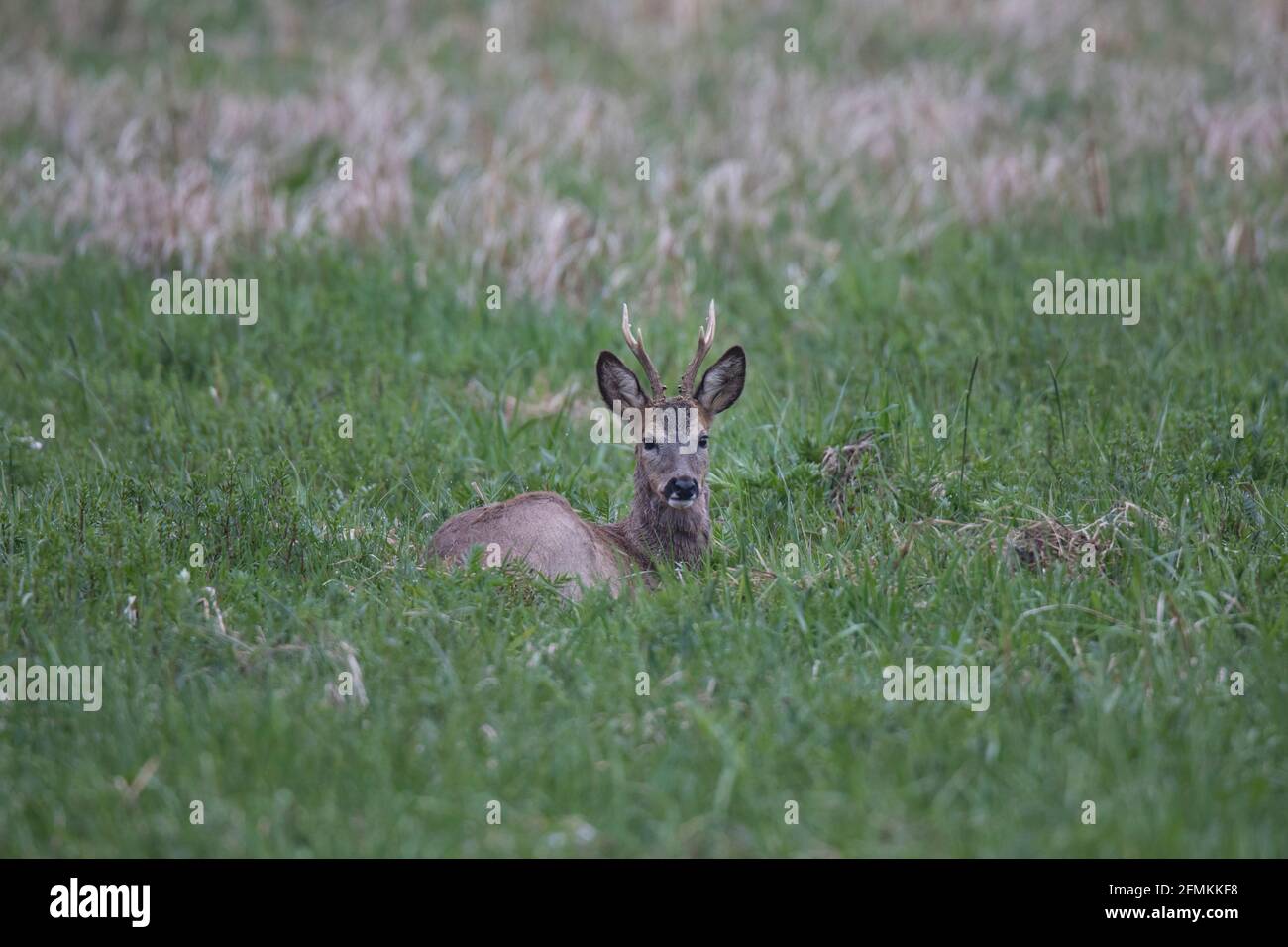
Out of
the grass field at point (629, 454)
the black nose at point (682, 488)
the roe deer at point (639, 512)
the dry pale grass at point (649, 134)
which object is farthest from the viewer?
the dry pale grass at point (649, 134)

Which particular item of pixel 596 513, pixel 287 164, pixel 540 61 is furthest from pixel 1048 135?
pixel 596 513

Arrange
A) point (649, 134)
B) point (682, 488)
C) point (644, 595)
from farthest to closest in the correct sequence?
point (649, 134) < point (682, 488) < point (644, 595)

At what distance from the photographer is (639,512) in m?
7.03

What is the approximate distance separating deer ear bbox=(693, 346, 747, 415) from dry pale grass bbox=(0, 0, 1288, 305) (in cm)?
263

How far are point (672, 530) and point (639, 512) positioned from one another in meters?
0.22

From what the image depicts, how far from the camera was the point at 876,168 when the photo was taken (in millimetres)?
11859

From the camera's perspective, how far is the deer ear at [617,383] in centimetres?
691

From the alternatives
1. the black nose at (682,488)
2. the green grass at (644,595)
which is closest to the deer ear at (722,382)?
the green grass at (644,595)

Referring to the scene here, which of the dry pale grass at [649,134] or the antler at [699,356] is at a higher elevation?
the dry pale grass at [649,134]

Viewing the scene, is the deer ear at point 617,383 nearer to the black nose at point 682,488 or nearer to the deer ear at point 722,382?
the deer ear at point 722,382

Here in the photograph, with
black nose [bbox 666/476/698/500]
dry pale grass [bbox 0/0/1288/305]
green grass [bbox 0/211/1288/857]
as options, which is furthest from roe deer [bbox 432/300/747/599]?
dry pale grass [bbox 0/0/1288/305]

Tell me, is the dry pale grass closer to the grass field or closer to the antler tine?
the grass field

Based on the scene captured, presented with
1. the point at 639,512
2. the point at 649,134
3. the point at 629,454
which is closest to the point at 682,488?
the point at 639,512

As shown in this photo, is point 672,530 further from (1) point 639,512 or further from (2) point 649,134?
(2) point 649,134
